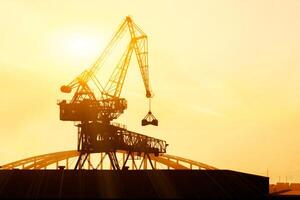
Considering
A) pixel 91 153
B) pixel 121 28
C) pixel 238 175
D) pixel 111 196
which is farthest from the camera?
pixel 121 28

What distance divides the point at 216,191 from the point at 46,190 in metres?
27.5

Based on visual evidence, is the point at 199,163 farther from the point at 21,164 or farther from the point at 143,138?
Answer: the point at 21,164

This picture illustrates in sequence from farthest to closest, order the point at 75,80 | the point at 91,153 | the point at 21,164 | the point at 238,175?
1. the point at 21,164
2. the point at 75,80
3. the point at 91,153
4. the point at 238,175

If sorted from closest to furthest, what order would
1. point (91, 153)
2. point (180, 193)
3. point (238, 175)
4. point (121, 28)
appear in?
1. point (180, 193)
2. point (238, 175)
3. point (91, 153)
4. point (121, 28)

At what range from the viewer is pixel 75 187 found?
77.2 meters

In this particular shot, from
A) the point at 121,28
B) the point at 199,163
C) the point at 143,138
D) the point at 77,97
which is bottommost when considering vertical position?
the point at 199,163

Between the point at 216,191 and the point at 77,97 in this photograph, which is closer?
the point at 216,191

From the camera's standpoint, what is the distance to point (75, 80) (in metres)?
117

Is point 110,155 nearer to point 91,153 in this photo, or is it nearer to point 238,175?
point 91,153

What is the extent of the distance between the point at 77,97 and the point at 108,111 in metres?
7.30

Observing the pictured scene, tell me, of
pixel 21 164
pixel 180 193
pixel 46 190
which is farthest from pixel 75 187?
pixel 21 164

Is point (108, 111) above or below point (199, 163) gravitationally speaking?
above

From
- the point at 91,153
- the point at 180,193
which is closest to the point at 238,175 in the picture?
the point at 180,193

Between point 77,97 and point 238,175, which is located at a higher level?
point 77,97
